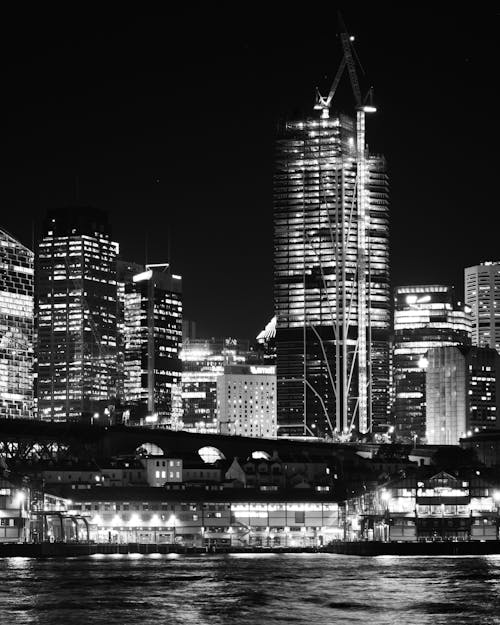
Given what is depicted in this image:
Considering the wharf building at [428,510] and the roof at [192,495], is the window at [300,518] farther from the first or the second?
the wharf building at [428,510]

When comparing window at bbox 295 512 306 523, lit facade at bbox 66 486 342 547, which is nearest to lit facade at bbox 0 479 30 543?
lit facade at bbox 66 486 342 547

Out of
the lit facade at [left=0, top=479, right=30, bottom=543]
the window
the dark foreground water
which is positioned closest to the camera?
the dark foreground water

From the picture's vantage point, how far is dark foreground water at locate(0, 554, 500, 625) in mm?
97062

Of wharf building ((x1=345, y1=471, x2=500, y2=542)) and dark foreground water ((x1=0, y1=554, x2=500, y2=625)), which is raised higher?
wharf building ((x1=345, y1=471, x2=500, y2=542))

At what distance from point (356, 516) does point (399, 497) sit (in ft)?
15.8

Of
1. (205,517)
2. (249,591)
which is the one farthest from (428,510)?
(249,591)

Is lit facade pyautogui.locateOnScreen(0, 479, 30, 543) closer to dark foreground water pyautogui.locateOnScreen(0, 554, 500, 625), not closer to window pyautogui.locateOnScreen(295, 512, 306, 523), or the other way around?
dark foreground water pyautogui.locateOnScreen(0, 554, 500, 625)

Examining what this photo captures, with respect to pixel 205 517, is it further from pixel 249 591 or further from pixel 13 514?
pixel 249 591

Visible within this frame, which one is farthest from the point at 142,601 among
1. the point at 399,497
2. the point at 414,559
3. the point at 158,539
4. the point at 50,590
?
the point at 399,497

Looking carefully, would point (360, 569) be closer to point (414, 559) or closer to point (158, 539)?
point (414, 559)

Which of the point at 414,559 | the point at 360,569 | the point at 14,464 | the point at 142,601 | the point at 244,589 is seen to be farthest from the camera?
the point at 14,464

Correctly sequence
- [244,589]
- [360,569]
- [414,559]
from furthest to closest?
[414,559] → [360,569] → [244,589]

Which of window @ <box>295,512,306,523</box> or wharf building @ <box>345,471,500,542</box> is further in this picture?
window @ <box>295,512,306,523</box>

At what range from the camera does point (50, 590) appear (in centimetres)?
11038
